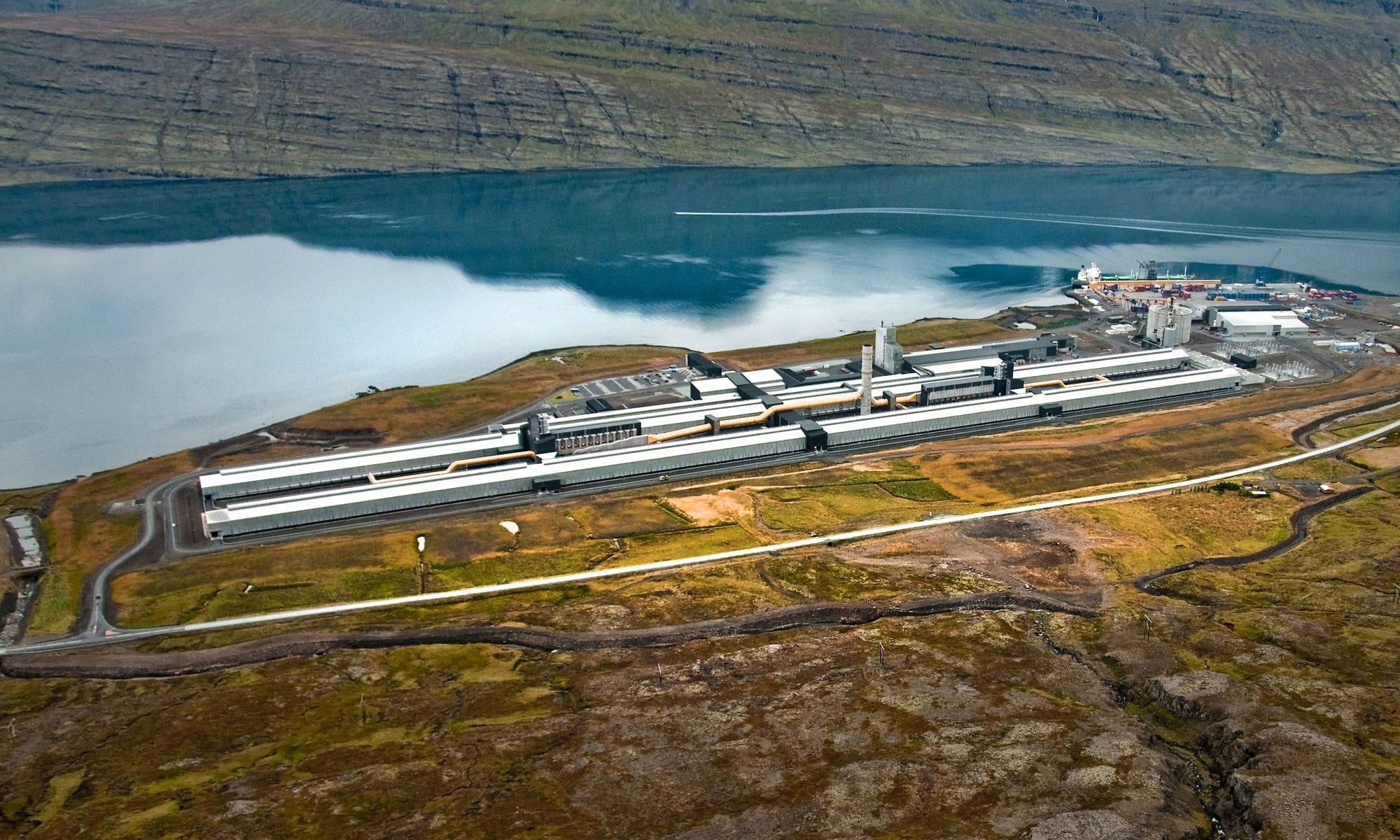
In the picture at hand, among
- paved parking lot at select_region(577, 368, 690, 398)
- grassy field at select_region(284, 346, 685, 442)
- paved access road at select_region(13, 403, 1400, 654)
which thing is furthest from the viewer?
paved parking lot at select_region(577, 368, 690, 398)

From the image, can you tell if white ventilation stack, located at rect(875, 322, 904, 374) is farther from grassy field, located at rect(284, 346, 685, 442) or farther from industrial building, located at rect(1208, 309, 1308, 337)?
industrial building, located at rect(1208, 309, 1308, 337)

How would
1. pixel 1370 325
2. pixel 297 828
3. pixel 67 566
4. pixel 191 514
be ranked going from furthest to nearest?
pixel 1370 325 < pixel 191 514 < pixel 67 566 < pixel 297 828

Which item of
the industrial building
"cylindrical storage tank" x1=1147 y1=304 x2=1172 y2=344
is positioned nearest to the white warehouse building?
the industrial building

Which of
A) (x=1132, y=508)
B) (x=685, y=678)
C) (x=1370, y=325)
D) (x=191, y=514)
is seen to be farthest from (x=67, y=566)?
(x=1370, y=325)

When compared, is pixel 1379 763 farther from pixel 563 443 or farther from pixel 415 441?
pixel 415 441

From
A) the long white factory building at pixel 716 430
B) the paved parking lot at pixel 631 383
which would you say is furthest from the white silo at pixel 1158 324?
the paved parking lot at pixel 631 383
